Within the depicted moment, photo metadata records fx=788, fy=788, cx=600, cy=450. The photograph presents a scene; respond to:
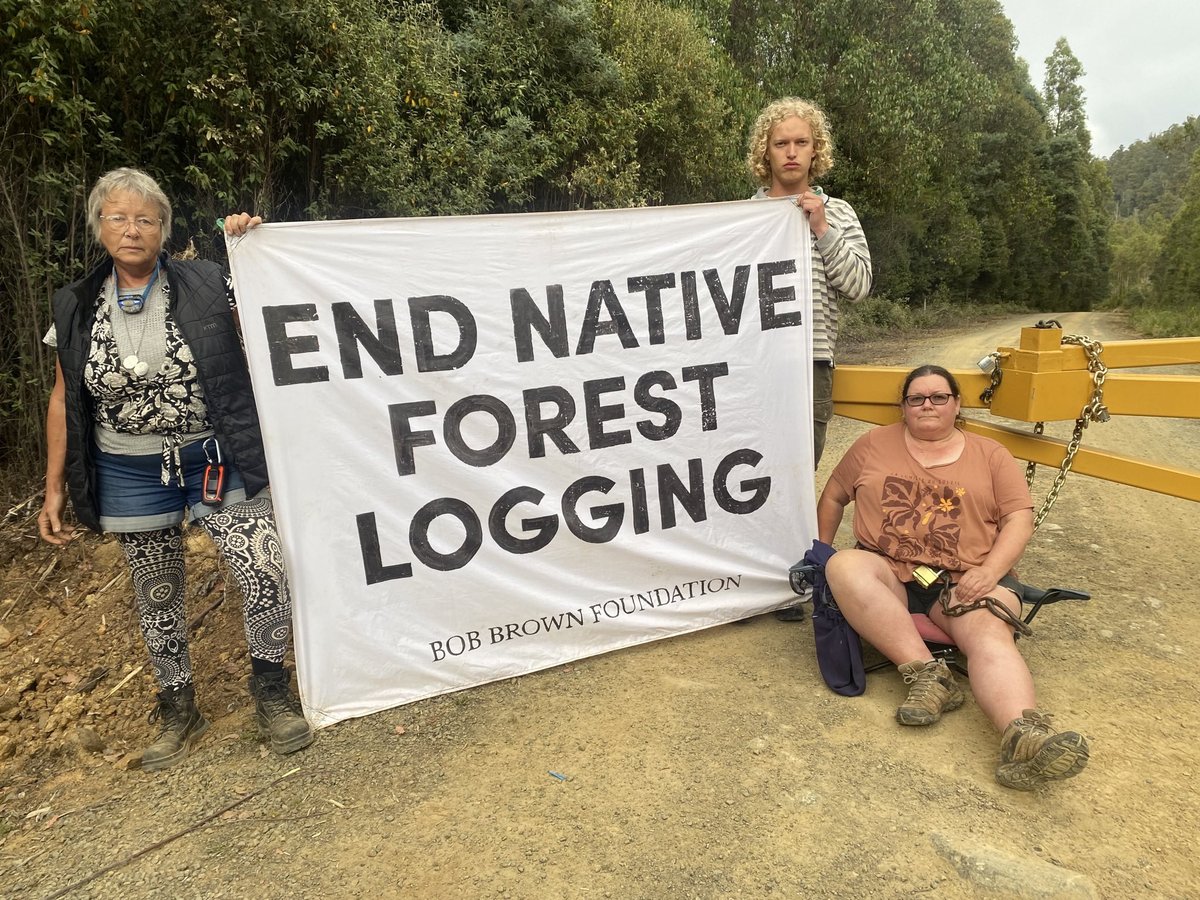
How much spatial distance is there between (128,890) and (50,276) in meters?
3.59

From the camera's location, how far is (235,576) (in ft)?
9.23

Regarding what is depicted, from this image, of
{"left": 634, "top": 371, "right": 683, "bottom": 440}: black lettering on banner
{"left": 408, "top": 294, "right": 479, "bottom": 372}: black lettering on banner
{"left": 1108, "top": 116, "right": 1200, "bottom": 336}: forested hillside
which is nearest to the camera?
{"left": 408, "top": 294, "right": 479, "bottom": 372}: black lettering on banner

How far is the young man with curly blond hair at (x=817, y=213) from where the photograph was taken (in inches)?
141

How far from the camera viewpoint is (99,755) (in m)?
3.01

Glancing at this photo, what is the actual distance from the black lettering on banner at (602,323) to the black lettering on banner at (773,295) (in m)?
0.67

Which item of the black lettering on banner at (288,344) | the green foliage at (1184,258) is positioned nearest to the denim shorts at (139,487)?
the black lettering on banner at (288,344)

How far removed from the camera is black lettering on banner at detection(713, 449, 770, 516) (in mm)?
3682

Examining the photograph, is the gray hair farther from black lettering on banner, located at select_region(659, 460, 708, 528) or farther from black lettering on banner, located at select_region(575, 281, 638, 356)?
black lettering on banner, located at select_region(659, 460, 708, 528)

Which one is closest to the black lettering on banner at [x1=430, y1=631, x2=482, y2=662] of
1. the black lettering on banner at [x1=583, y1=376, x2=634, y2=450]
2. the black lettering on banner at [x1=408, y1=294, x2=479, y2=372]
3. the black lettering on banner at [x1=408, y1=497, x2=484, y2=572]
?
the black lettering on banner at [x1=408, y1=497, x2=484, y2=572]

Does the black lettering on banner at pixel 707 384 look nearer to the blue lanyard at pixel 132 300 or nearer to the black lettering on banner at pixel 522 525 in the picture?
the black lettering on banner at pixel 522 525

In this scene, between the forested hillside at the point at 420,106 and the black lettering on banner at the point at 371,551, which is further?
the forested hillside at the point at 420,106

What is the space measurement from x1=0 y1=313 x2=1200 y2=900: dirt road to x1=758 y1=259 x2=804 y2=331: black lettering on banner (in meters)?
1.42

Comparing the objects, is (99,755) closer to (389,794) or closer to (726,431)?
(389,794)

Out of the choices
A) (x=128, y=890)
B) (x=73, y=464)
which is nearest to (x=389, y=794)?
(x=128, y=890)
